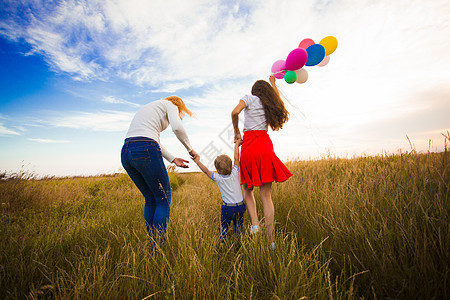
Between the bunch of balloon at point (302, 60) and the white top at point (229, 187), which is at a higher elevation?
the bunch of balloon at point (302, 60)

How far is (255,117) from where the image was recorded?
2.58m

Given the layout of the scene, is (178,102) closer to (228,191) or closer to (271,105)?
(271,105)

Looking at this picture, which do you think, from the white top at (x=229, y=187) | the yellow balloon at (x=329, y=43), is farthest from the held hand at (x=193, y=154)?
the yellow balloon at (x=329, y=43)

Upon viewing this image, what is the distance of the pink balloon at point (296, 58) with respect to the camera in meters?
3.18

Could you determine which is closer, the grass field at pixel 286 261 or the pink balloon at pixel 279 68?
the grass field at pixel 286 261

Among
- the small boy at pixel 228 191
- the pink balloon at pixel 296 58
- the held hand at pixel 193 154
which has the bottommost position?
the small boy at pixel 228 191

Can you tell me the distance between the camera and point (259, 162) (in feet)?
7.97

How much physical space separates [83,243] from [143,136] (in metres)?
1.75

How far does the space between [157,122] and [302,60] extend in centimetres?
265

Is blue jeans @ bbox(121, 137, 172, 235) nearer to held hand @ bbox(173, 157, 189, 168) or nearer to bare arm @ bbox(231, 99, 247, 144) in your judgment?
held hand @ bbox(173, 157, 189, 168)

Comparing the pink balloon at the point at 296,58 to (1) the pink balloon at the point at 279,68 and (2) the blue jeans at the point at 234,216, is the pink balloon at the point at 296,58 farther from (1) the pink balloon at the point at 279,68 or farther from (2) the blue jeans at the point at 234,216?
(2) the blue jeans at the point at 234,216

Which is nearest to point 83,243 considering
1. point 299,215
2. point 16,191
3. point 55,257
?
point 55,257

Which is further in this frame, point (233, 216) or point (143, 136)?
point (233, 216)

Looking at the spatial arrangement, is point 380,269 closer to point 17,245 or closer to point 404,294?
point 404,294
